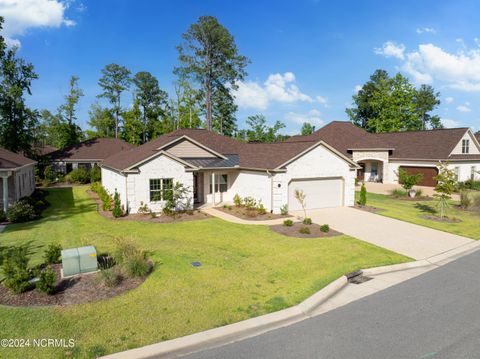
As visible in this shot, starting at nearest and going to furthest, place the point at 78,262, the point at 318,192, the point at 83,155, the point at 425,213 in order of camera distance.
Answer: the point at 78,262, the point at 425,213, the point at 318,192, the point at 83,155

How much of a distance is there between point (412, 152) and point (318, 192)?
19645mm

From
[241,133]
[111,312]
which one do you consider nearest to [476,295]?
[111,312]

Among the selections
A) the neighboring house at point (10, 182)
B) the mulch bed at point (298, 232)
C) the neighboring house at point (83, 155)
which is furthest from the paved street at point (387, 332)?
the neighboring house at point (83, 155)

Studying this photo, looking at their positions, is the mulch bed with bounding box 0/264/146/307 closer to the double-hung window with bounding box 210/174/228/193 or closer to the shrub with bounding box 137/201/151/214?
the shrub with bounding box 137/201/151/214

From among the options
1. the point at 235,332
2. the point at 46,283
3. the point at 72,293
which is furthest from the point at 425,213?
the point at 46,283

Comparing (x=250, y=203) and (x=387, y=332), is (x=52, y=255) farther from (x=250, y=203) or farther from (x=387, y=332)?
(x=250, y=203)

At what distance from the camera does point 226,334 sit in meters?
6.75

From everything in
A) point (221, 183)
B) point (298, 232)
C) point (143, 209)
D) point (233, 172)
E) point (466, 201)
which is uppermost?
point (233, 172)

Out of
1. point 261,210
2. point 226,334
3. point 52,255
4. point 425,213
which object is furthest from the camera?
point 425,213

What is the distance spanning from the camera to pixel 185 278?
9680 millimetres

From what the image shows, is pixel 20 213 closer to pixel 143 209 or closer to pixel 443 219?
pixel 143 209

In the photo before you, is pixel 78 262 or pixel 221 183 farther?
pixel 221 183

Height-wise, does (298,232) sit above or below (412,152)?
below

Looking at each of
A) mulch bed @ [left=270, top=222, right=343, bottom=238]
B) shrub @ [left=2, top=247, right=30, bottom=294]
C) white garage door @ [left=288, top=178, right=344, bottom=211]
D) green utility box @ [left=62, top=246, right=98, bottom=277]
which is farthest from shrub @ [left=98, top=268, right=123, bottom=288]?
white garage door @ [left=288, top=178, right=344, bottom=211]
